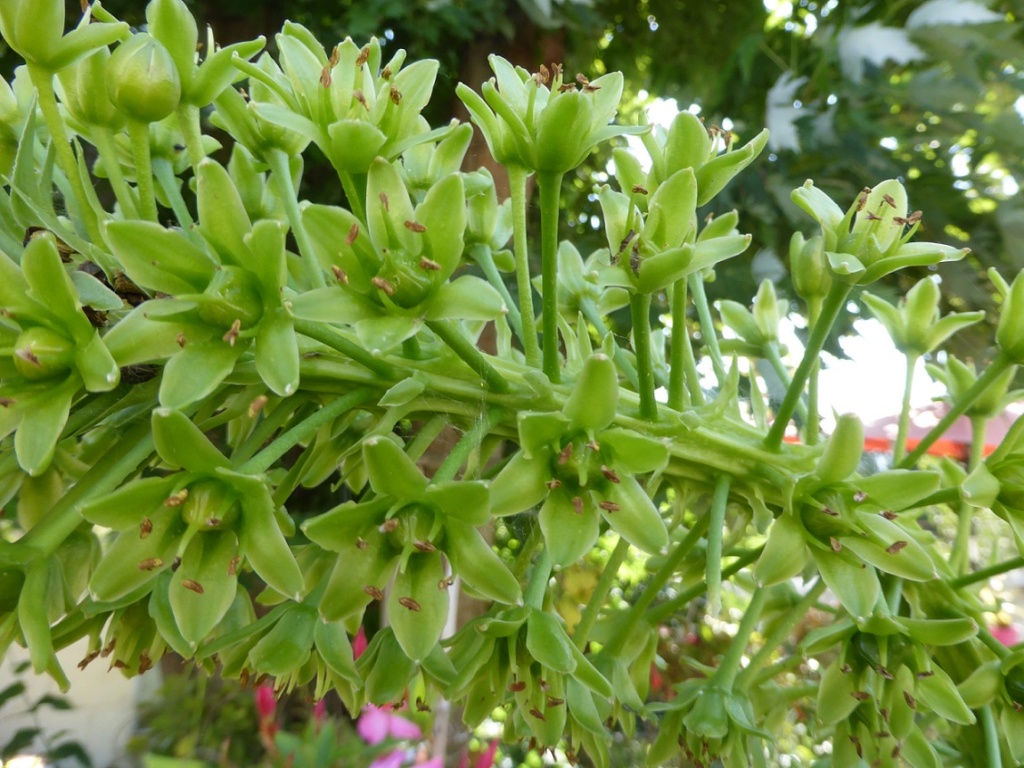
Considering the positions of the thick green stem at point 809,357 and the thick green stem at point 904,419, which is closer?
the thick green stem at point 809,357

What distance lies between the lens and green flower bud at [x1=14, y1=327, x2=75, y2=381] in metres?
0.44

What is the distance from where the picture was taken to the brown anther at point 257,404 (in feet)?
1.88

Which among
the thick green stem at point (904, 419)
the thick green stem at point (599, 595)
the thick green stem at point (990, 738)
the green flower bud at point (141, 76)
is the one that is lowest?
the thick green stem at point (990, 738)

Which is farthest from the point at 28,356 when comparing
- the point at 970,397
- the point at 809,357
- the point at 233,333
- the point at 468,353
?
the point at 970,397

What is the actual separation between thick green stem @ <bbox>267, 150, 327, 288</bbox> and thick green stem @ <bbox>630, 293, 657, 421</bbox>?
22 cm

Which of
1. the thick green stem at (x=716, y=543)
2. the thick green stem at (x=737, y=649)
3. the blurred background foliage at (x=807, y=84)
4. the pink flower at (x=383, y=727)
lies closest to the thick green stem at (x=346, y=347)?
the thick green stem at (x=716, y=543)

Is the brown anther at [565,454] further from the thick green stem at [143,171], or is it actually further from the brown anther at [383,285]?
the thick green stem at [143,171]

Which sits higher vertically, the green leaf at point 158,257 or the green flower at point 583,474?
the green leaf at point 158,257

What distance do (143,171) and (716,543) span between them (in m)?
0.48

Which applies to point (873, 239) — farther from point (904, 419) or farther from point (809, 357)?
point (904, 419)

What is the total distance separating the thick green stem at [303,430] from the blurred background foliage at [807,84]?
2.85 feet

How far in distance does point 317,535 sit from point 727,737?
0.38 m

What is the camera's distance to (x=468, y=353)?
1.66ft

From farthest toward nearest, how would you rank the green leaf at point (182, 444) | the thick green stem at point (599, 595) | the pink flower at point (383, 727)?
1. the pink flower at point (383, 727)
2. the thick green stem at point (599, 595)
3. the green leaf at point (182, 444)
